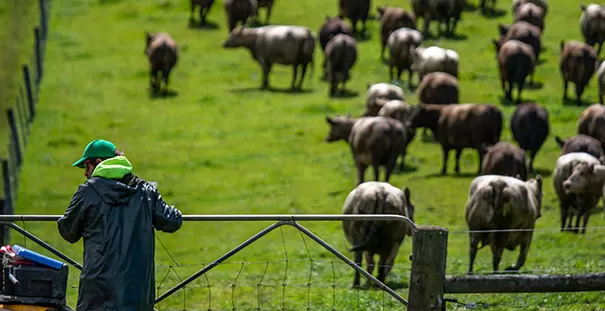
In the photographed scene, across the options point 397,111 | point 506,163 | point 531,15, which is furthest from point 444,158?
point 531,15

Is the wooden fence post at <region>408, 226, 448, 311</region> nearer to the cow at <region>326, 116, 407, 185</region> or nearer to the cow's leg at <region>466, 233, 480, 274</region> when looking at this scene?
the cow's leg at <region>466, 233, 480, 274</region>

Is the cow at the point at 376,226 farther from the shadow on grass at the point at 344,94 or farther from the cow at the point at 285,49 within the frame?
the cow at the point at 285,49

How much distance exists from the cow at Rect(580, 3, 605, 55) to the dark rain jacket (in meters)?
33.5

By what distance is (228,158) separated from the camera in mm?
31391

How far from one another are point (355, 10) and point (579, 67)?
40.8 feet

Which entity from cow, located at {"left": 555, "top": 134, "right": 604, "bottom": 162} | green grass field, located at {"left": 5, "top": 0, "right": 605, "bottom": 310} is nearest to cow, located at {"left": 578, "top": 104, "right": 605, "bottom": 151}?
green grass field, located at {"left": 5, "top": 0, "right": 605, "bottom": 310}

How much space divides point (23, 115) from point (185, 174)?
906 centimetres

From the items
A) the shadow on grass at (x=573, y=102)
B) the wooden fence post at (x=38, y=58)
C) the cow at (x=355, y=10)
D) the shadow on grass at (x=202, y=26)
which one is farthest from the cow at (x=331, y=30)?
the wooden fence post at (x=38, y=58)

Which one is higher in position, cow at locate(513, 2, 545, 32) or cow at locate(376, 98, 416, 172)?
cow at locate(513, 2, 545, 32)

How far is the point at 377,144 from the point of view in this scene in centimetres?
A: 2702

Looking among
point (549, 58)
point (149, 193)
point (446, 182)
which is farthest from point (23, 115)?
point (149, 193)

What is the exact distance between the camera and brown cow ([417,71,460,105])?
32.9 metres

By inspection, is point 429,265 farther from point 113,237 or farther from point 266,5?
point 266,5

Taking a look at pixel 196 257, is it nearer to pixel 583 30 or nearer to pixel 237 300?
pixel 237 300
